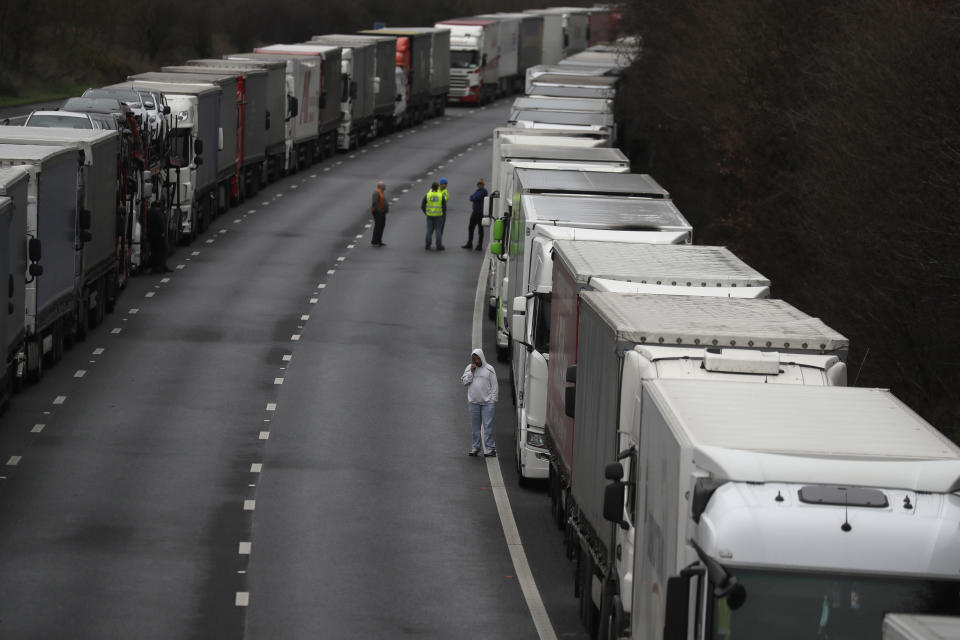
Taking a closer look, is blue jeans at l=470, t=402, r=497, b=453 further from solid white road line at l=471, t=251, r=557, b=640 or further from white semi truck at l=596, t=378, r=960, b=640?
white semi truck at l=596, t=378, r=960, b=640

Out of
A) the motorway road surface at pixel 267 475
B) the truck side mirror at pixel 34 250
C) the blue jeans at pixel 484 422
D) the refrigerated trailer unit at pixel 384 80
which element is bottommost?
the motorway road surface at pixel 267 475

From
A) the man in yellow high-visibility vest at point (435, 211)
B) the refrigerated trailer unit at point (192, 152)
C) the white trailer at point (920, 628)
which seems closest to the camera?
the white trailer at point (920, 628)

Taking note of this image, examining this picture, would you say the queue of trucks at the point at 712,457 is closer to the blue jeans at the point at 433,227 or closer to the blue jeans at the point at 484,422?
the blue jeans at the point at 484,422

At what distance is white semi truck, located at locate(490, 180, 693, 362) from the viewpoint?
75.6 feet

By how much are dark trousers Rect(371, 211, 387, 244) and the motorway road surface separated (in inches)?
126

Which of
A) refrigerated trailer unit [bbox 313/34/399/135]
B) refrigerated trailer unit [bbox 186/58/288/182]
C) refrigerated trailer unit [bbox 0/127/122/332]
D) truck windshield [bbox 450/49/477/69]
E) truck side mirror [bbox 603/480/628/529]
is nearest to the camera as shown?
truck side mirror [bbox 603/480/628/529]

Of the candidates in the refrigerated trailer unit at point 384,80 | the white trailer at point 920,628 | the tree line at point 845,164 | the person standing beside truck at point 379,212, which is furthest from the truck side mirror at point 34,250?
the refrigerated trailer unit at point 384,80

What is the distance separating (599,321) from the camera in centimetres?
1520

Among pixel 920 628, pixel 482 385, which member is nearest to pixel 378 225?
pixel 482 385

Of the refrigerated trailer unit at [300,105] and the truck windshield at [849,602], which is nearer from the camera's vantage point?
the truck windshield at [849,602]

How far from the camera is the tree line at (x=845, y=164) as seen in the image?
23312 millimetres

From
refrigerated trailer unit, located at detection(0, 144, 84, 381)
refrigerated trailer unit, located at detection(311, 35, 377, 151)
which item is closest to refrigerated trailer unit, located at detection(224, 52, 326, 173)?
refrigerated trailer unit, located at detection(311, 35, 377, 151)

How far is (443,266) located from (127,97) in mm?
8195

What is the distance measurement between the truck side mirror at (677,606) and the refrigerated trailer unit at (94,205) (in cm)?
2048
